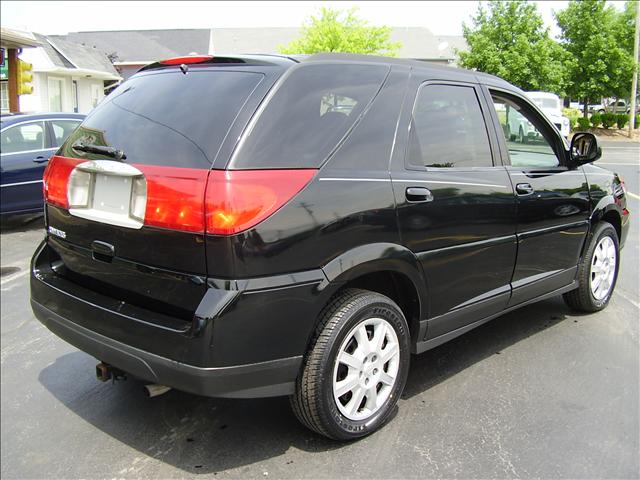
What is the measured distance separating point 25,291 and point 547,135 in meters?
5.02

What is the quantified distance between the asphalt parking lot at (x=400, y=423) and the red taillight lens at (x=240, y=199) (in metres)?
1.22

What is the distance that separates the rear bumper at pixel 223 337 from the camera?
2422mm

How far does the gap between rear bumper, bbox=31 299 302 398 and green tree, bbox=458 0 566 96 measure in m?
32.0

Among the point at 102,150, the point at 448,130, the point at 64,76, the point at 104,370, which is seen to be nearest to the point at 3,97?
the point at 64,76

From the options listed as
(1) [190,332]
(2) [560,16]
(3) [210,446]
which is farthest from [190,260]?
(2) [560,16]

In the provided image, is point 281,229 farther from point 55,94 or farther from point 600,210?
point 55,94

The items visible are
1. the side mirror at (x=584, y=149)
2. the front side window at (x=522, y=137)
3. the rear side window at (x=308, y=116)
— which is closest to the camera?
the rear side window at (x=308, y=116)

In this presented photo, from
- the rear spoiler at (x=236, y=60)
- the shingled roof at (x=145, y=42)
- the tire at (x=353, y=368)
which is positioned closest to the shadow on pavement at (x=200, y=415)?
the tire at (x=353, y=368)

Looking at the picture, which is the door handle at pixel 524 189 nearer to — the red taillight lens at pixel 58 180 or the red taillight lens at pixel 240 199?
the red taillight lens at pixel 240 199

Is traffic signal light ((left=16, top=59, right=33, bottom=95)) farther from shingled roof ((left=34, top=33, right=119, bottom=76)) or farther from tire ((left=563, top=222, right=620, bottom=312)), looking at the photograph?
shingled roof ((left=34, top=33, right=119, bottom=76))

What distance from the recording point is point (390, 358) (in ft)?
10.0

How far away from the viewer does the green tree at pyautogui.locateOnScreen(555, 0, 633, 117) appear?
107 ft

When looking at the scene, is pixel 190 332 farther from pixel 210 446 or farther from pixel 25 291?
pixel 25 291

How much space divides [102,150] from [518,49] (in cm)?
3355
